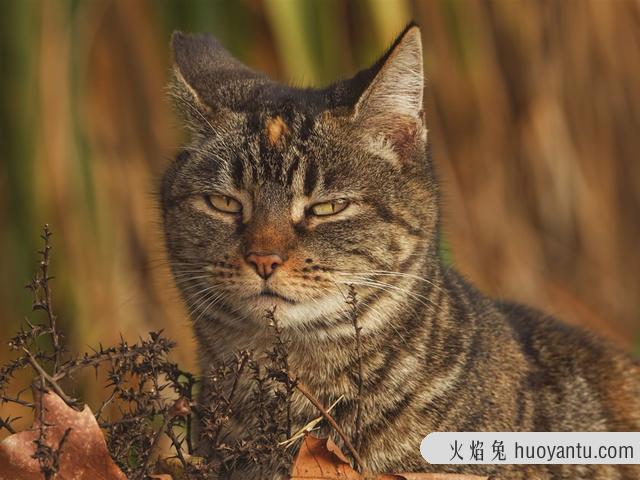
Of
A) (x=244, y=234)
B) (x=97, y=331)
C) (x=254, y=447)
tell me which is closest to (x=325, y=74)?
(x=97, y=331)

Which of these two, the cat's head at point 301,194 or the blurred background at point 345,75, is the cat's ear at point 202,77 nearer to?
the cat's head at point 301,194

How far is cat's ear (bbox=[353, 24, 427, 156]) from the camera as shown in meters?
2.54

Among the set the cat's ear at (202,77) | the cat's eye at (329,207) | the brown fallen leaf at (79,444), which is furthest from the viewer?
the cat's ear at (202,77)

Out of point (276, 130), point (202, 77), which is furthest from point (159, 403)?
point (202, 77)

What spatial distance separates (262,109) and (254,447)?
3.38 ft

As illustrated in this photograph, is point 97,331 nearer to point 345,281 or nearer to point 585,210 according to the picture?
point 345,281

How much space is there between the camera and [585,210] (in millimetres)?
6531

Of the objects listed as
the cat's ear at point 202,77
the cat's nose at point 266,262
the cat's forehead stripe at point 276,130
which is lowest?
the cat's nose at point 266,262

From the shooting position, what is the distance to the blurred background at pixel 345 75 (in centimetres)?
466

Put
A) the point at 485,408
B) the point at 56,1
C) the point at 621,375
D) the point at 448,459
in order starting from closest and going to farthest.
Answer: the point at 448,459 < the point at 485,408 < the point at 621,375 < the point at 56,1

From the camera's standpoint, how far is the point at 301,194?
252 centimetres

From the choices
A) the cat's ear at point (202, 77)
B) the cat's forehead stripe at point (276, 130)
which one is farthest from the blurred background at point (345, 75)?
the cat's forehead stripe at point (276, 130)

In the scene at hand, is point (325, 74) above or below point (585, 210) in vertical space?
above

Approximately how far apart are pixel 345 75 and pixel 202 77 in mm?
2172
